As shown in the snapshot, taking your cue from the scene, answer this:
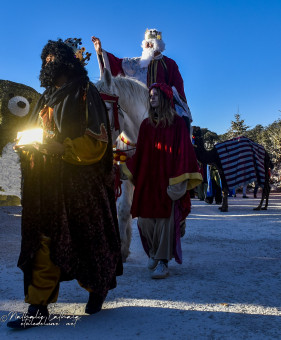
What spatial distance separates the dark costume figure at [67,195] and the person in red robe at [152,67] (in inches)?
85.5

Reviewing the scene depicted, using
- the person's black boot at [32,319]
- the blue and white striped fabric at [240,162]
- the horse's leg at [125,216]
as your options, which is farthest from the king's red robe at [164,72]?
the blue and white striped fabric at [240,162]

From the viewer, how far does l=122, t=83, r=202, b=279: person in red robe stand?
3588mm

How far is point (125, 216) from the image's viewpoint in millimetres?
4262

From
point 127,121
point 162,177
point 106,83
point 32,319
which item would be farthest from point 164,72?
point 32,319

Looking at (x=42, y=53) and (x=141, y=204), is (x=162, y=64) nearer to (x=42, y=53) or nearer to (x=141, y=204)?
(x=141, y=204)

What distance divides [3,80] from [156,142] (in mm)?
8702

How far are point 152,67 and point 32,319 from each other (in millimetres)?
3651

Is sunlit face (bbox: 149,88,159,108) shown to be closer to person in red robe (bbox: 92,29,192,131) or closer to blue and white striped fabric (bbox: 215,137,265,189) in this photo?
person in red robe (bbox: 92,29,192,131)

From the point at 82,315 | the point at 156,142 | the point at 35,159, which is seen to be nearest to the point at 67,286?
the point at 82,315

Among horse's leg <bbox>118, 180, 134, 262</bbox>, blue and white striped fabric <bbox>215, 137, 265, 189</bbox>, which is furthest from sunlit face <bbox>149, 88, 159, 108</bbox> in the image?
blue and white striped fabric <bbox>215, 137, 265, 189</bbox>

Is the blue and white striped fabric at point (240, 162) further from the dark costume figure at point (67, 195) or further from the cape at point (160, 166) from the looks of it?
the dark costume figure at point (67, 195)

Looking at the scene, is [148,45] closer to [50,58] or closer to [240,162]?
[50,58]

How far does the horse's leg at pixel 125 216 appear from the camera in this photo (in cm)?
423

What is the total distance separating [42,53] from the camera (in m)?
2.47
